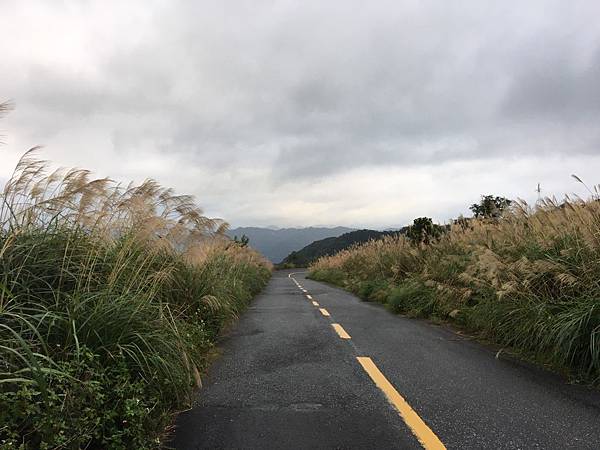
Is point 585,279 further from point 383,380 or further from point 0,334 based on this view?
point 0,334

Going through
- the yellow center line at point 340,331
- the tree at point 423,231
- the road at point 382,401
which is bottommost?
the yellow center line at point 340,331

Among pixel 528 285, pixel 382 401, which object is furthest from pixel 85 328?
pixel 528 285

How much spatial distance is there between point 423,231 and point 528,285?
25.0 feet

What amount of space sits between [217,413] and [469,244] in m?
7.30

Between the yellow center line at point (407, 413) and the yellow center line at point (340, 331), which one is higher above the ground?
the yellow center line at point (407, 413)

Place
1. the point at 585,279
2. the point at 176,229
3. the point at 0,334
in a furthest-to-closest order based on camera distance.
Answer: the point at 176,229
the point at 585,279
the point at 0,334

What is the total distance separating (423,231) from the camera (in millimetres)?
13219

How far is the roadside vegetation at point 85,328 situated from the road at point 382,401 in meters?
0.45

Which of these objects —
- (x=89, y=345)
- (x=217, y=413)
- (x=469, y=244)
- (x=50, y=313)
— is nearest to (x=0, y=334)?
(x=50, y=313)

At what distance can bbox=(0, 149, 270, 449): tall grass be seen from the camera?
8.07ft

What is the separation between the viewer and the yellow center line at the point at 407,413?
297 cm

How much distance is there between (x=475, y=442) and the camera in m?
2.96

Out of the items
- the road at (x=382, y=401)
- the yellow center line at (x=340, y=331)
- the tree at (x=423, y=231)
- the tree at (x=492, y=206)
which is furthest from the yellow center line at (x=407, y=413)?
the tree at (x=423, y=231)

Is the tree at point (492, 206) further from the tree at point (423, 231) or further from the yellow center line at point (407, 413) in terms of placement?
the yellow center line at point (407, 413)
